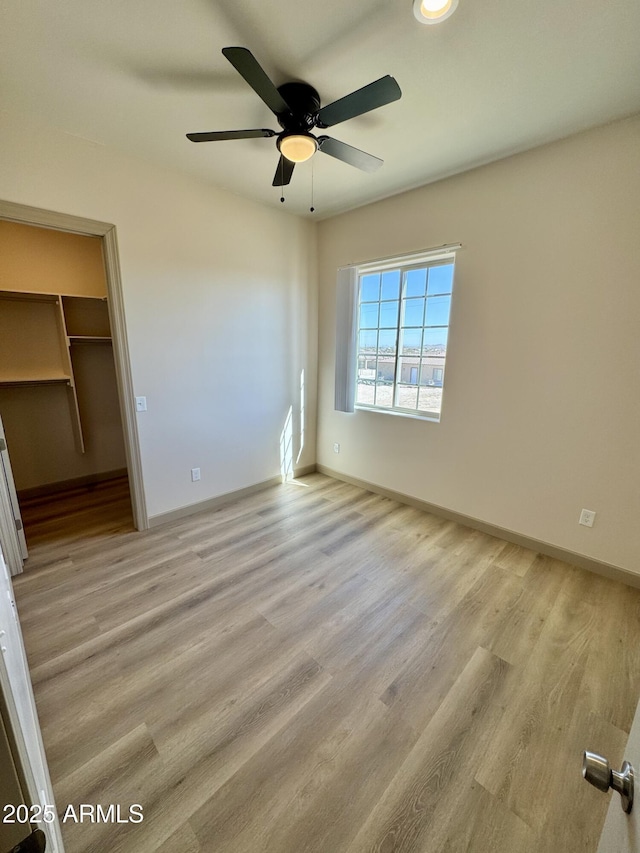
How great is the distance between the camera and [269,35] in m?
1.47

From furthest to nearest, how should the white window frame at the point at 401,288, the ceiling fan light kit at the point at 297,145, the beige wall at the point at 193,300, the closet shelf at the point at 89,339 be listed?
Answer: the closet shelf at the point at 89,339 → the white window frame at the point at 401,288 → the beige wall at the point at 193,300 → the ceiling fan light kit at the point at 297,145

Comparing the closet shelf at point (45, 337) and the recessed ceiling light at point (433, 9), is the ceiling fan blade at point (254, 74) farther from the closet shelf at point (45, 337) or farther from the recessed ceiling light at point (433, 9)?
the closet shelf at point (45, 337)

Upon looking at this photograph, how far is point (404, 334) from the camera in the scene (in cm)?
316

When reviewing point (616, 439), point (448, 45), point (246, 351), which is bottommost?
point (616, 439)

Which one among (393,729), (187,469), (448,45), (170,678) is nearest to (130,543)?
(187,469)

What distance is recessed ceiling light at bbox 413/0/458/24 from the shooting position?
4.15ft

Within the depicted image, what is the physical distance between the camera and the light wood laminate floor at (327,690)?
3.53 ft

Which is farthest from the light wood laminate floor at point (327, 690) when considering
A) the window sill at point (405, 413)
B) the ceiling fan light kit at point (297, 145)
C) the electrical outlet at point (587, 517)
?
the ceiling fan light kit at point (297, 145)

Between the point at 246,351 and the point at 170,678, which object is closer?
the point at 170,678

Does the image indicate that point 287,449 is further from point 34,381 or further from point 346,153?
→ point 346,153

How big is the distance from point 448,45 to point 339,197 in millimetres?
1604

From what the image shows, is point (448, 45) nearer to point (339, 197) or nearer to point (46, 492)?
point (339, 197)

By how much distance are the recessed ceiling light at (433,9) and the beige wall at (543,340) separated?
4.38 feet

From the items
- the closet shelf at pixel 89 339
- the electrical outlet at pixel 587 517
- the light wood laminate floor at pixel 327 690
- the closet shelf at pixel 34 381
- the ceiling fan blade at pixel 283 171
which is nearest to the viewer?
the light wood laminate floor at pixel 327 690
